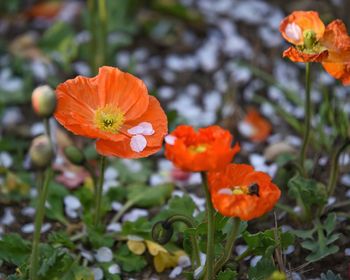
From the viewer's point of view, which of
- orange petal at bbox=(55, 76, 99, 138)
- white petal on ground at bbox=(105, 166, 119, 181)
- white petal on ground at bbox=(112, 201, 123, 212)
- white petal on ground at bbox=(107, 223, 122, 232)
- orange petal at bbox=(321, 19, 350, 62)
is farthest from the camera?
white petal on ground at bbox=(105, 166, 119, 181)

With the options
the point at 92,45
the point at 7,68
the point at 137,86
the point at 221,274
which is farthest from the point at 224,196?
the point at 7,68

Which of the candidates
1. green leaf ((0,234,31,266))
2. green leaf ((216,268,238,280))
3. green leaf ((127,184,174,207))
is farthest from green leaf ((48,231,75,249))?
green leaf ((216,268,238,280))

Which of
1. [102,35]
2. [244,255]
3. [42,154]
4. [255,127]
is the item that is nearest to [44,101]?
[42,154]

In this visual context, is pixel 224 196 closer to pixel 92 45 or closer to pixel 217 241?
pixel 217 241

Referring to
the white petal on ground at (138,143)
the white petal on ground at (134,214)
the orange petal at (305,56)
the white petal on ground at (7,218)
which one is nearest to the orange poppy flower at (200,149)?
the white petal on ground at (138,143)

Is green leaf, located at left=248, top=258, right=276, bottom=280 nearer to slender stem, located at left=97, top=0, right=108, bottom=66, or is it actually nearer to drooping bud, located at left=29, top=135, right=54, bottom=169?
drooping bud, located at left=29, top=135, right=54, bottom=169

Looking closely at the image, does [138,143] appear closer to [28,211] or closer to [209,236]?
[209,236]
